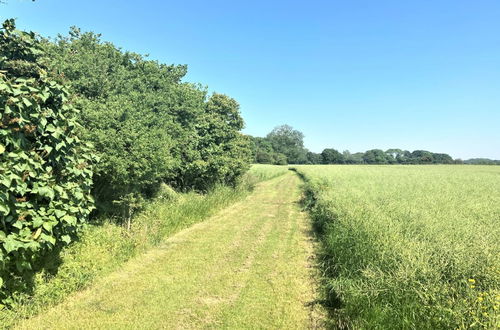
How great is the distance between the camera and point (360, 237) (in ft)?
22.5

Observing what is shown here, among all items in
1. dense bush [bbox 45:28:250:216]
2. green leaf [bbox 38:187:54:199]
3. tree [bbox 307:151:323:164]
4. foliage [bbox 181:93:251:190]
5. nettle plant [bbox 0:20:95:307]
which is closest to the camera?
nettle plant [bbox 0:20:95:307]

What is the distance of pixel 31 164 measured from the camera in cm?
470

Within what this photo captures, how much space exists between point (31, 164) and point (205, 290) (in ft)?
14.7

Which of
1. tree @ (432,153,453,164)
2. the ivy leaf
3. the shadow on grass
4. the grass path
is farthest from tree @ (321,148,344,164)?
the ivy leaf

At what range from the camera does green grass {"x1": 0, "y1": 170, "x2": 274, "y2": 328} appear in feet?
17.7

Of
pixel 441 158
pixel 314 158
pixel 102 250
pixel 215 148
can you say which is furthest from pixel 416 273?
pixel 314 158

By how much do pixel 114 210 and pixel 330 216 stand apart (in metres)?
7.99

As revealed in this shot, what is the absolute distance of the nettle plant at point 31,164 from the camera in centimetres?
436

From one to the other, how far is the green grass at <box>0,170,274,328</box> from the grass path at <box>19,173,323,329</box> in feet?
0.85

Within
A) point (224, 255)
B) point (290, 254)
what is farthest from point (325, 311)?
point (224, 255)

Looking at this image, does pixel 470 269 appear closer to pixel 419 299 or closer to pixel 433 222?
pixel 419 299

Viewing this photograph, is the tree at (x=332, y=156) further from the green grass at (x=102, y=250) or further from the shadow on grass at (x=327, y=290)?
the shadow on grass at (x=327, y=290)

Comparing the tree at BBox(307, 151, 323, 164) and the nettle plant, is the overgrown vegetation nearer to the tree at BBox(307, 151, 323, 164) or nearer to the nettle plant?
the nettle plant

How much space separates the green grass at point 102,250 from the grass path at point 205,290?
26cm
